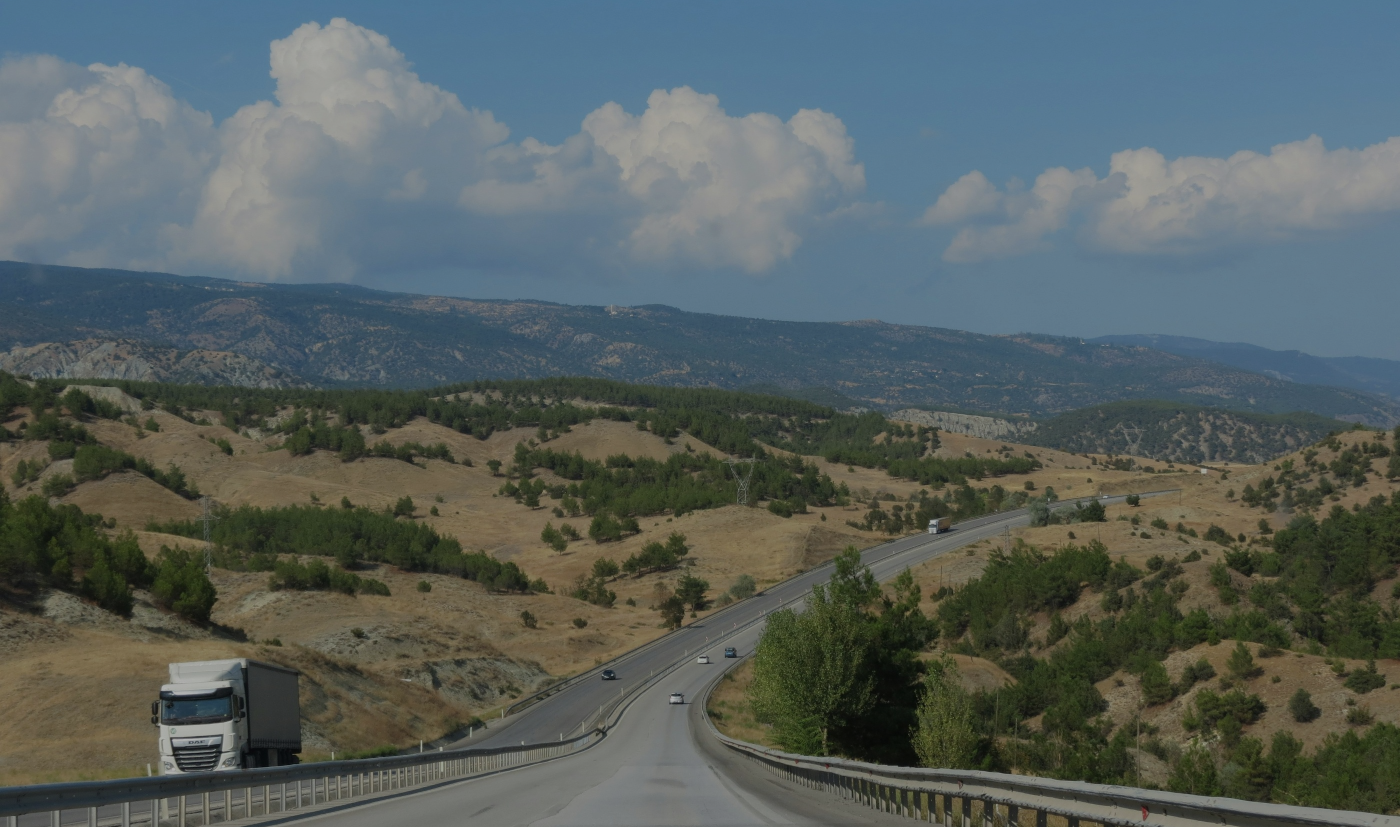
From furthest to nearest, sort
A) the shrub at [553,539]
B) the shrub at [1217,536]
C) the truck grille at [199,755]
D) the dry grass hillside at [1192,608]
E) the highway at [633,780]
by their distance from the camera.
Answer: the shrub at [553,539] < the shrub at [1217,536] < the dry grass hillside at [1192,608] < the truck grille at [199,755] < the highway at [633,780]

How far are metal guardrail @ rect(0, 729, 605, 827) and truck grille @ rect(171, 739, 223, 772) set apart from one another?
3770 millimetres

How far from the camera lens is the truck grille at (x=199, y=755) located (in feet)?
102

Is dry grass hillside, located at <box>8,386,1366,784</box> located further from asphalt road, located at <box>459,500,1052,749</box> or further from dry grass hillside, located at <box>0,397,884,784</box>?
asphalt road, located at <box>459,500,1052,749</box>

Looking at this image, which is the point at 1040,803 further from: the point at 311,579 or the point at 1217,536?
the point at 1217,536

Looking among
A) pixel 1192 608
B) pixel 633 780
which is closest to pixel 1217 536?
pixel 1192 608

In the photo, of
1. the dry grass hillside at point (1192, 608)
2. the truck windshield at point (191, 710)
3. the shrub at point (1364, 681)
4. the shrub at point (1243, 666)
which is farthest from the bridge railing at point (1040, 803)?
the shrub at point (1243, 666)

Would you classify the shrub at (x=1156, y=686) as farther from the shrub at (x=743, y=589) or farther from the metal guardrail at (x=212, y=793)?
the shrub at (x=743, y=589)

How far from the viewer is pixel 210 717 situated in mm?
31484

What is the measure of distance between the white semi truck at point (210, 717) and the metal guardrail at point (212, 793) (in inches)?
151

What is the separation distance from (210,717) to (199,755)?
1.03 m

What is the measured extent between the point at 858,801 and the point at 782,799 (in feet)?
5.41

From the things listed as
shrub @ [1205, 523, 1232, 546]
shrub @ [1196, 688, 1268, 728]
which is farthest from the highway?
shrub @ [1205, 523, 1232, 546]

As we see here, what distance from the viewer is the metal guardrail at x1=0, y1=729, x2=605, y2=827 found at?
15.0 m

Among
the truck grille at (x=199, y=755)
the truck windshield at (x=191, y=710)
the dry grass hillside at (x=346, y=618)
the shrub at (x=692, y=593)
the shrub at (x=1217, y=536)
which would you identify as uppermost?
the truck windshield at (x=191, y=710)
